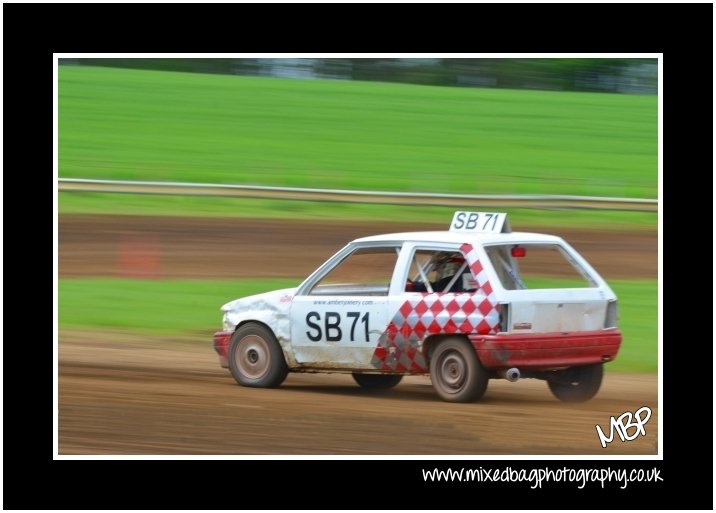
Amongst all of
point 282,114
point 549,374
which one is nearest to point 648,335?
point 549,374

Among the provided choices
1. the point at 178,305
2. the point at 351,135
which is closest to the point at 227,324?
the point at 178,305

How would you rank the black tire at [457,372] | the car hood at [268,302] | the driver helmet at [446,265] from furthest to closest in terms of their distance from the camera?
the car hood at [268,302] < the driver helmet at [446,265] < the black tire at [457,372]

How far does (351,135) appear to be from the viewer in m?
24.3

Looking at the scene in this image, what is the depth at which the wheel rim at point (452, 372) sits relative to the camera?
33.9 feet

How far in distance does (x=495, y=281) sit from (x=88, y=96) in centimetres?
1738

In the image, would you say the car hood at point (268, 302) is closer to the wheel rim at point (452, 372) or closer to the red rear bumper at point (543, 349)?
the wheel rim at point (452, 372)

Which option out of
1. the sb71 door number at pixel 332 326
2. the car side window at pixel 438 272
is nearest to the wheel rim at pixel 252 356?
the sb71 door number at pixel 332 326

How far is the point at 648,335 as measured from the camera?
1548cm

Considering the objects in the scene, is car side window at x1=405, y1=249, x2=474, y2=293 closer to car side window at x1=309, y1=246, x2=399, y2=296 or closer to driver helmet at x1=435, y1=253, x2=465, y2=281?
driver helmet at x1=435, y1=253, x2=465, y2=281

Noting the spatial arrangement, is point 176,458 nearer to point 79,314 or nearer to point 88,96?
point 79,314

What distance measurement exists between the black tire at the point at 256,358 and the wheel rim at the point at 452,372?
6.15 ft

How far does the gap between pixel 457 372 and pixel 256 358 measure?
2403 millimetres

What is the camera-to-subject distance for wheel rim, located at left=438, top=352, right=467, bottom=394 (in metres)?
10.3

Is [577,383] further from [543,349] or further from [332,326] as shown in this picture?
[332,326]
